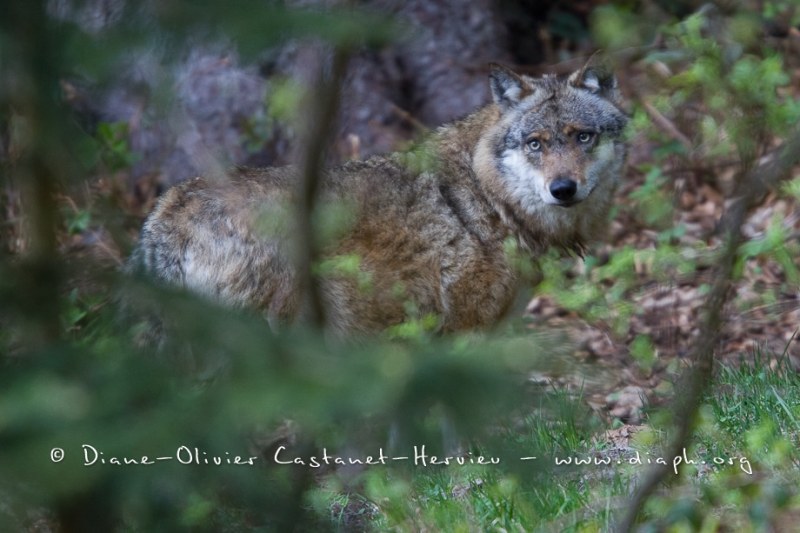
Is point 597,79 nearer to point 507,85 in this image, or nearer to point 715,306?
point 507,85

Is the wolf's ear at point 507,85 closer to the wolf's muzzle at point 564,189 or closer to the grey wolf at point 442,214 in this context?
the grey wolf at point 442,214

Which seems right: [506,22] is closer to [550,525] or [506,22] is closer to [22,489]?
[550,525]

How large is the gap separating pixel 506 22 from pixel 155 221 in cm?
594

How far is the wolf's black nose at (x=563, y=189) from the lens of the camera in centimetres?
604

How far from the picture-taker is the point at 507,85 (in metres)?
6.53

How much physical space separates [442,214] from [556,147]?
89cm

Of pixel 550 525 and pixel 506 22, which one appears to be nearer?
pixel 550 525

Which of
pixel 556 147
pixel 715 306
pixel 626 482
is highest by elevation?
pixel 715 306

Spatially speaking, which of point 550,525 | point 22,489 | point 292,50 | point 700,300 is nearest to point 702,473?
point 550,525

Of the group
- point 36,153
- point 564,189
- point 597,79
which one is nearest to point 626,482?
point 564,189

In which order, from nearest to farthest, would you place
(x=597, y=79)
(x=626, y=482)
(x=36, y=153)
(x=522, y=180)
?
(x=36, y=153) < (x=626, y=482) < (x=522, y=180) < (x=597, y=79)

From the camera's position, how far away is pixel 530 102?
6484 mm

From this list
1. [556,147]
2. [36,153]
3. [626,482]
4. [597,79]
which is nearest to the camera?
[36,153]

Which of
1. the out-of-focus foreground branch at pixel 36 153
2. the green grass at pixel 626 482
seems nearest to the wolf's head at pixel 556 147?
the green grass at pixel 626 482
